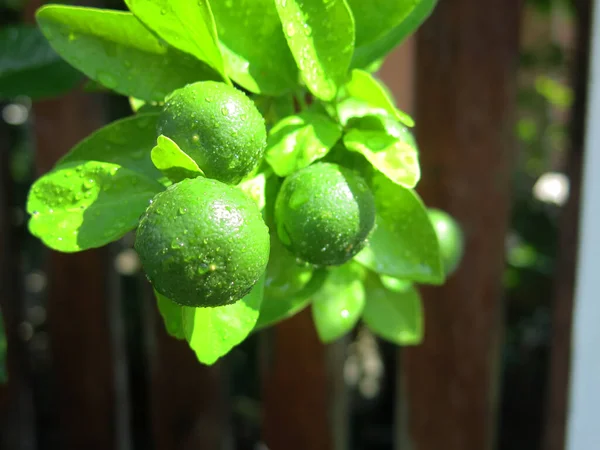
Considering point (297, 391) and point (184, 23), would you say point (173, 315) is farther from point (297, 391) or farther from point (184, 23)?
point (297, 391)

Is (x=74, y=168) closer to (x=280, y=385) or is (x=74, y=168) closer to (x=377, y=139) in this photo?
(x=377, y=139)

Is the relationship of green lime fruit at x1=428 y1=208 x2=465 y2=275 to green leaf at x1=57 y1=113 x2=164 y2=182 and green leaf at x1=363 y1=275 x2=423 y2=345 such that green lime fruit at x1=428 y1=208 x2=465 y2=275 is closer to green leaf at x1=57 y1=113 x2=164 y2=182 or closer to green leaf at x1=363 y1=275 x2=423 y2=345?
green leaf at x1=363 y1=275 x2=423 y2=345

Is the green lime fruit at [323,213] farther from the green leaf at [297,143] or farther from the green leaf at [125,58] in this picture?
the green leaf at [125,58]

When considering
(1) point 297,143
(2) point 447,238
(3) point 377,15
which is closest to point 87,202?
(1) point 297,143

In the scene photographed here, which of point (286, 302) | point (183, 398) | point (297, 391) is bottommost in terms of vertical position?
point (183, 398)

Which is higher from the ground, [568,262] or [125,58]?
[125,58]

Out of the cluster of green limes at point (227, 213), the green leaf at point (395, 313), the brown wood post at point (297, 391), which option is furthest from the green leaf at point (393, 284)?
the brown wood post at point (297, 391)

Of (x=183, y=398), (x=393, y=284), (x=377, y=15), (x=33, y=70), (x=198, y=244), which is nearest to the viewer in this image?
(x=198, y=244)
